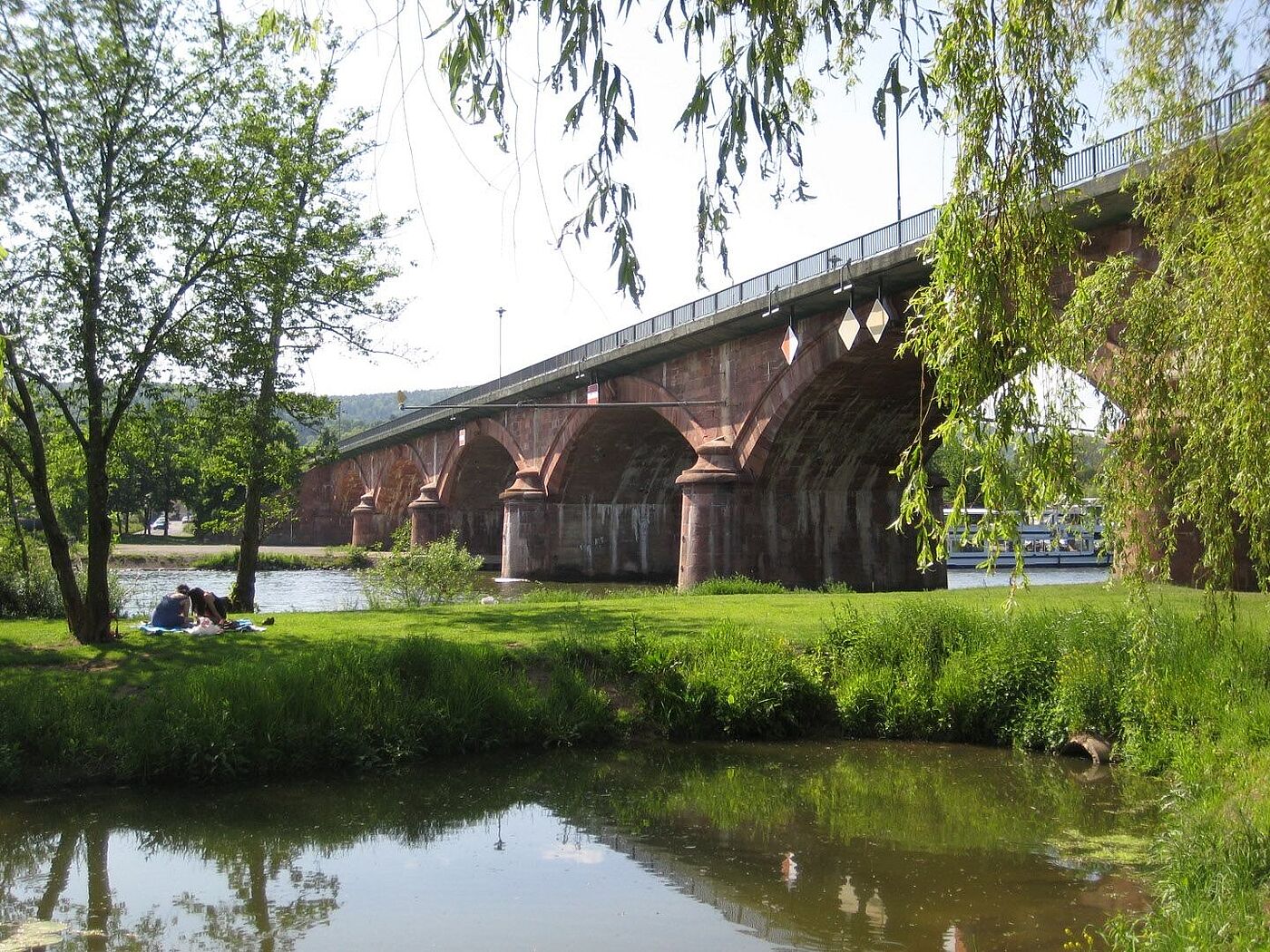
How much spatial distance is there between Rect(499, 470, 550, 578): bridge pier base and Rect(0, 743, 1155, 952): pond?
26.9m

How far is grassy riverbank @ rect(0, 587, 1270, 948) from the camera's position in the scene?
813cm

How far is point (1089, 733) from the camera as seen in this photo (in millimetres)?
9461

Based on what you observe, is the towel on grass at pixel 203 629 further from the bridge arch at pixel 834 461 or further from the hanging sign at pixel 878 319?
the bridge arch at pixel 834 461

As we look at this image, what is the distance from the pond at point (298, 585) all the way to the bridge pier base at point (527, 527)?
1.09 m

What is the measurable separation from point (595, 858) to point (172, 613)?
7.24m

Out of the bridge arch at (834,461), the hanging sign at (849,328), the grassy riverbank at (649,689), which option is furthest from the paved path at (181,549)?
the grassy riverbank at (649,689)

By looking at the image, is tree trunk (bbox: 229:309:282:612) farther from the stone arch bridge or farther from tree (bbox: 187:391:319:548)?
the stone arch bridge

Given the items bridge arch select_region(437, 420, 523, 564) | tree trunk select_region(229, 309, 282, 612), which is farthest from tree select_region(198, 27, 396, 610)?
bridge arch select_region(437, 420, 523, 564)

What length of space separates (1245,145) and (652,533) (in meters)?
33.6

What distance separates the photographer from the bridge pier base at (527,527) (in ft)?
119

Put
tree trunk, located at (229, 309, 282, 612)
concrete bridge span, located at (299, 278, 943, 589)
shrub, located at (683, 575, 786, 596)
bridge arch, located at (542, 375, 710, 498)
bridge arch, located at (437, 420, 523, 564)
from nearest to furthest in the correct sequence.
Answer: tree trunk, located at (229, 309, 282, 612) < shrub, located at (683, 575, 786, 596) < concrete bridge span, located at (299, 278, 943, 589) < bridge arch, located at (542, 375, 710, 498) < bridge arch, located at (437, 420, 523, 564)

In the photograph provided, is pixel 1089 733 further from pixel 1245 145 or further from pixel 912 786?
pixel 1245 145

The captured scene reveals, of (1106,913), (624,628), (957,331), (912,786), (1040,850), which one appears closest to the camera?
(957,331)

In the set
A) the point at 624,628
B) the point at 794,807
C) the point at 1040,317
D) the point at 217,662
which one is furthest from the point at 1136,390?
the point at 217,662
